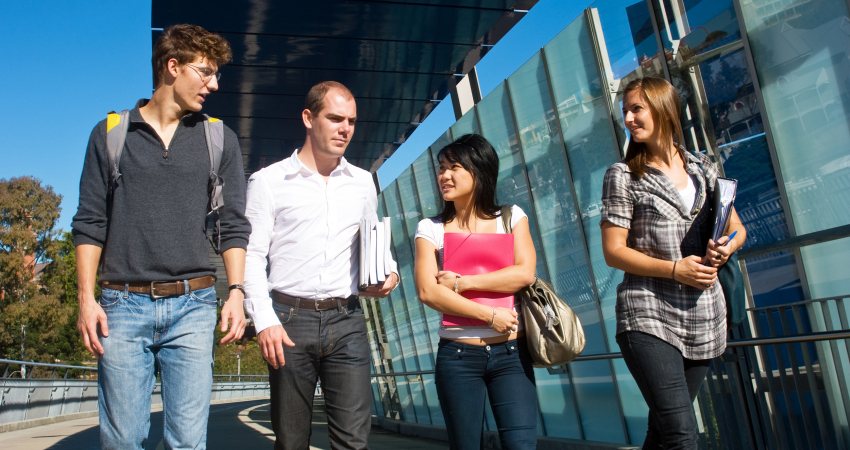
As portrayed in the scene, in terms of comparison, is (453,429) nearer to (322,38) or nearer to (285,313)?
(285,313)

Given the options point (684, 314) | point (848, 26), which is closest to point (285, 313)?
point (684, 314)

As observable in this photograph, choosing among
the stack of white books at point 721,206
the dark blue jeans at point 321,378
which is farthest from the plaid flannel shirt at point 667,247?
the dark blue jeans at point 321,378

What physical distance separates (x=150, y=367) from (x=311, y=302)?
75 cm

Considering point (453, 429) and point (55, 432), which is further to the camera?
point (55, 432)

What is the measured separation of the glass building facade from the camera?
559 centimetres

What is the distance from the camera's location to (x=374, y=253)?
3.89 metres

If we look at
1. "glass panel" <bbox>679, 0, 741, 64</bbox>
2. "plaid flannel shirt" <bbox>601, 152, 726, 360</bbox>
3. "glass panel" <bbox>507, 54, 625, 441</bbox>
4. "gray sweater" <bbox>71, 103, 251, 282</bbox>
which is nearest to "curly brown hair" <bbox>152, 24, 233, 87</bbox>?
"gray sweater" <bbox>71, 103, 251, 282</bbox>

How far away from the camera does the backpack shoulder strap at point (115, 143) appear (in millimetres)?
3324

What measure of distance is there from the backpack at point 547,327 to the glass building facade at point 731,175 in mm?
1135

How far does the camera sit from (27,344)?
54.9 metres

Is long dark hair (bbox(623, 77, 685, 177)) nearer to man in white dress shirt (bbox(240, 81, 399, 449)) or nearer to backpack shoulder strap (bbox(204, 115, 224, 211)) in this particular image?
man in white dress shirt (bbox(240, 81, 399, 449))

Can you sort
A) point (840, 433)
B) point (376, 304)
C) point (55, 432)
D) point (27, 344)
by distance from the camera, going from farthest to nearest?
1. point (27, 344)
2. point (376, 304)
3. point (55, 432)
4. point (840, 433)

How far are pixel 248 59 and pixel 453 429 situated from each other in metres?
8.67

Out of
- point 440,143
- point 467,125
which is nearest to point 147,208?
point 467,125
